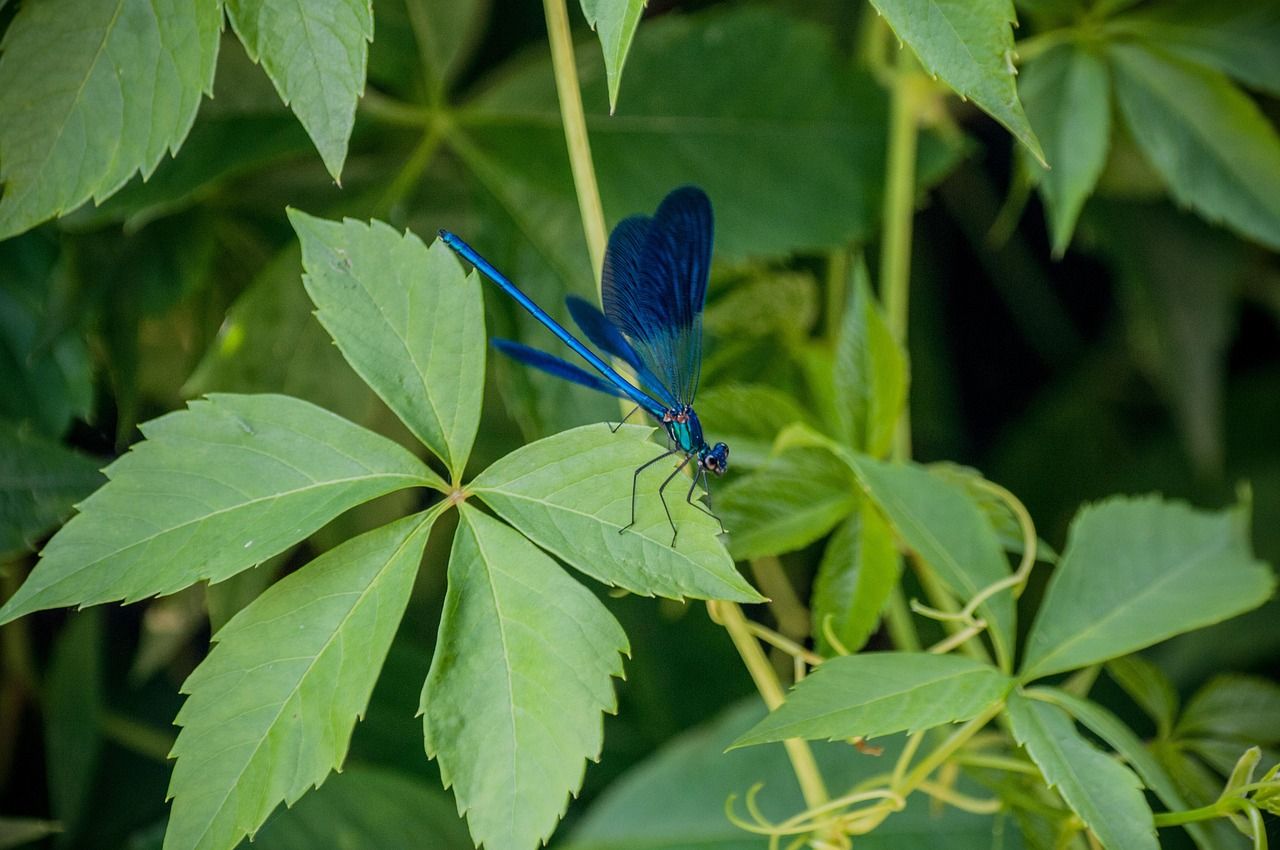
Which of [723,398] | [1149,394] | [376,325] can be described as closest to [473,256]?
[376,325]

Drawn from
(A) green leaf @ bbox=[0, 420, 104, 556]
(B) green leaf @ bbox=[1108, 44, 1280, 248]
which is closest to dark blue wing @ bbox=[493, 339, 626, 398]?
(A) green leaf @ bbox=[0, 420, 104, 556]

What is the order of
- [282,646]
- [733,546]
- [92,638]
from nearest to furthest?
[282,646] < [733,546] < [92,638]

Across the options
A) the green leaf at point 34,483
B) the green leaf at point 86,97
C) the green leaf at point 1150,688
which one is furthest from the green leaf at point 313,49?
the green leaf at point 1150,688

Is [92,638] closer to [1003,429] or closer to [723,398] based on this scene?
[723,398]

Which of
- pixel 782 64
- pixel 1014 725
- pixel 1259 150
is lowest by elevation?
pixel 1014 725

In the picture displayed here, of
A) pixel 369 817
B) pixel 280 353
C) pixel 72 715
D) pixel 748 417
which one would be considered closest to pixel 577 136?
pixel 748 417
